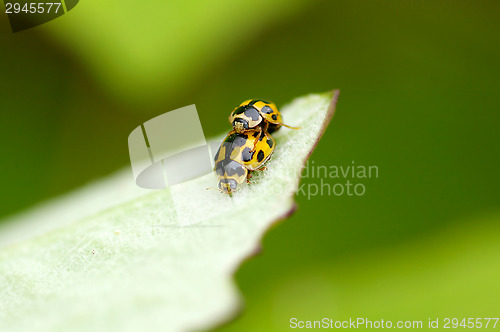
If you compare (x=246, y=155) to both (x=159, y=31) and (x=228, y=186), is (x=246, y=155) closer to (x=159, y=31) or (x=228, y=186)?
(x=228, y=186)

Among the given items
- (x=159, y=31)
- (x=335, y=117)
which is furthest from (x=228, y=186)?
(x=159, y=31)

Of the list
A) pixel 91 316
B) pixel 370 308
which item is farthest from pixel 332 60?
pixel 91 316

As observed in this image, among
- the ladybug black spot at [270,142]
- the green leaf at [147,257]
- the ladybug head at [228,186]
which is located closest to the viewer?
the green leaf at [147,257]

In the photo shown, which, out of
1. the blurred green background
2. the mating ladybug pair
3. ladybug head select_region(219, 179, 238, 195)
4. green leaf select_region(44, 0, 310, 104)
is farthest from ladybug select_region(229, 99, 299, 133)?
green leaf select_region(44, 0, 310, 104)

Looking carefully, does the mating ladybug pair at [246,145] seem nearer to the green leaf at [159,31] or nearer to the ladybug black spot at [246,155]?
the ladybug black spot at [246,155]

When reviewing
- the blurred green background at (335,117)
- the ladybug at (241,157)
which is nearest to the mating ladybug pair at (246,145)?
the ladybug at (241,157)

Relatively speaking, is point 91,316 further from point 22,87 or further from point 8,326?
point 22,87

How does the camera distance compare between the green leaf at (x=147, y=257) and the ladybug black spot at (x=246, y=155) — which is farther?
the ladybug black spot at (x=246, y=155)

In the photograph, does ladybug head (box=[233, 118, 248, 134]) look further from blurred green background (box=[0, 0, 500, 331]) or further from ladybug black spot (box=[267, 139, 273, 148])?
blurred green background (box=[0, 0, 500, 331])
